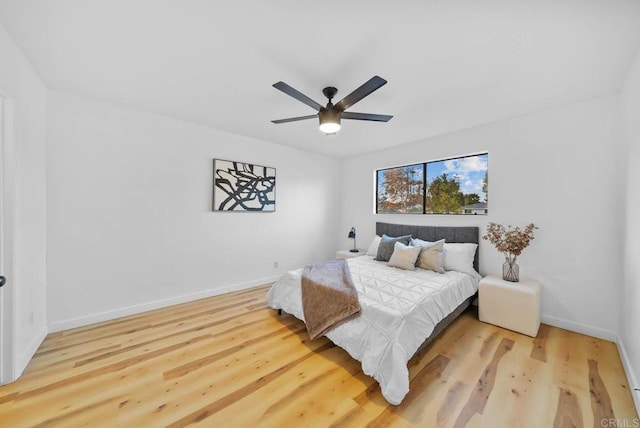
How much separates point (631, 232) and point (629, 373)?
1072 millimetres

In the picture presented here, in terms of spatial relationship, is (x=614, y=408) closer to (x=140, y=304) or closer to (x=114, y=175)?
(x=140, y=304)

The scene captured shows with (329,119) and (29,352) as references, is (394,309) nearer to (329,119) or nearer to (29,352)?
(329,119)

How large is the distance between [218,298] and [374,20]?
11.7ft

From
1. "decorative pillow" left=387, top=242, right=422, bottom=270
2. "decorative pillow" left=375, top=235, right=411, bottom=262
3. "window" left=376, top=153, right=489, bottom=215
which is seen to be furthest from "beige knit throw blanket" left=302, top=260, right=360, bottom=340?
"window" left=376, top=153, right=489, bottom=215

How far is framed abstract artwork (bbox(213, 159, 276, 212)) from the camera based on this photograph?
3.53m

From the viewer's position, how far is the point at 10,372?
1765 mm

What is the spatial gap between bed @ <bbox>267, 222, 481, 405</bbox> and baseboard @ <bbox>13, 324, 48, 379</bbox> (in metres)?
2.04

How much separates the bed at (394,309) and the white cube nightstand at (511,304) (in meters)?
0.19

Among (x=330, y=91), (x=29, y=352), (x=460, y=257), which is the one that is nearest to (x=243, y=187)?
(x=330, y=91)

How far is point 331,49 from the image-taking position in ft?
5.78

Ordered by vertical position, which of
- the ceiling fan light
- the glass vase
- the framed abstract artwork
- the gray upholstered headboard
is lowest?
the glass vase

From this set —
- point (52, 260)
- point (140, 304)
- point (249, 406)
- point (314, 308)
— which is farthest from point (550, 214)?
point (52, 260)

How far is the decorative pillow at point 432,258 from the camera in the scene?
3.05 m

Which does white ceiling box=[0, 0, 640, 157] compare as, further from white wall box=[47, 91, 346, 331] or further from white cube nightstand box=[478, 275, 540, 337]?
white cube nightstand box=[478, 275, 540, 337]
